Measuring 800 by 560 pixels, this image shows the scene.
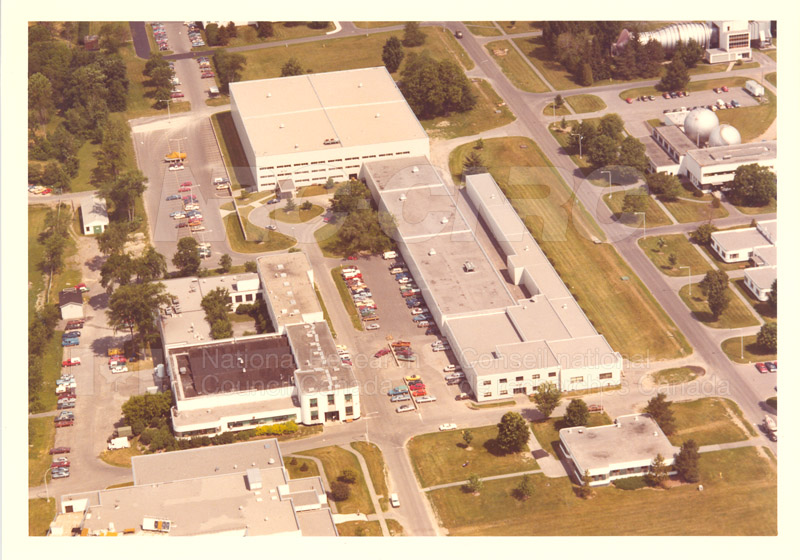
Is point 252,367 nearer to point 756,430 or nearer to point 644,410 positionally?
point 644,410

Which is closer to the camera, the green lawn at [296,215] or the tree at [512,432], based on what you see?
the tree at [512,432]

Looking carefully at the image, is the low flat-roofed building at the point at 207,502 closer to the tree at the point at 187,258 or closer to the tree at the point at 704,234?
the tree at the point at 187,258

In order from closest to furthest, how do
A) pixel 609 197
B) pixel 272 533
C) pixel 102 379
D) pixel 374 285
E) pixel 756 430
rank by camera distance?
pixel 272 533, pixel 756 430, pixel 102 379, pixel 374 285, pixel 609 197

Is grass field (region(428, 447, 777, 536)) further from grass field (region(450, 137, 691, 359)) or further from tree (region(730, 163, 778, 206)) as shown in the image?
tree (region(730, 163, 778, 206))

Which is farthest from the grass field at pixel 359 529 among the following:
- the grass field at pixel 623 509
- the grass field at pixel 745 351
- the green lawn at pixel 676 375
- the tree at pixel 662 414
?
the grass field at pixel 745 351

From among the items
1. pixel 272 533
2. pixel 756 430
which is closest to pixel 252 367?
pixel 272 533

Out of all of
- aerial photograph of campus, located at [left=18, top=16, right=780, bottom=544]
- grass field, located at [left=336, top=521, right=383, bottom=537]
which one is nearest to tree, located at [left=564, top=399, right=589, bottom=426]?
aerial photograph of campus, located at [left=18, top=16, right=780, bottom=544]
